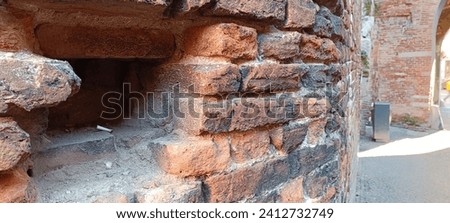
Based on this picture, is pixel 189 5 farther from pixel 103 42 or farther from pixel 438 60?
pixel 438 60

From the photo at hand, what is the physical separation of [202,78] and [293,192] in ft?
1.93

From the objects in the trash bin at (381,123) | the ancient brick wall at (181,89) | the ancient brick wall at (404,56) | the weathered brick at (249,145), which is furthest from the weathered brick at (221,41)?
the ancient brick wall at (404,56)

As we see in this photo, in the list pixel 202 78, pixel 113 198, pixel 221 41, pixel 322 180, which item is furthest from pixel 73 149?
pixel 322 180

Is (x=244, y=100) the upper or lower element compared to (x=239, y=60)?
lower

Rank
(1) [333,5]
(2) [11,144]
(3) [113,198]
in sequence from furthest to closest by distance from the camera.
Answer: (1) [333,5]
(3) [113,198]
(2) [11,144]

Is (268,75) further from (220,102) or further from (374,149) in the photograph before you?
(374,149)

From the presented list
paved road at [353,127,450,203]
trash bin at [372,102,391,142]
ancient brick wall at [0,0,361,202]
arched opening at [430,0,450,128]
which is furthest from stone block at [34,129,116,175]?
arched opening at [430,0,450,128]

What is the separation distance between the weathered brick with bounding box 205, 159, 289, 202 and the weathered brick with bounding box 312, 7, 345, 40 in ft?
1.93

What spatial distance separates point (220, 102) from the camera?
0.96 meters

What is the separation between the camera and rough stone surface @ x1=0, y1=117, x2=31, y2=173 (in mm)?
655

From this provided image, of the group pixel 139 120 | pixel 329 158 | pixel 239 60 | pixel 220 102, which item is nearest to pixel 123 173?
pixel 139 120

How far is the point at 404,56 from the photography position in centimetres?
938

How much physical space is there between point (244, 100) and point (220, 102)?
0.10m

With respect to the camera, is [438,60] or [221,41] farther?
[438,60]
